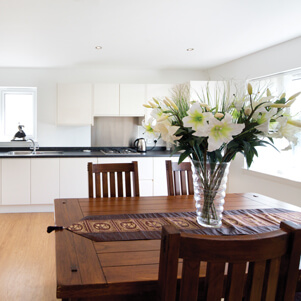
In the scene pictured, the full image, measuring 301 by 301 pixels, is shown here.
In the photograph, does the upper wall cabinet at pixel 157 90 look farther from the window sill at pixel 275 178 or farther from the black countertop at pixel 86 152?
the window sill at pixel 275 178

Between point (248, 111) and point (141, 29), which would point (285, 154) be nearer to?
point (141, 29)

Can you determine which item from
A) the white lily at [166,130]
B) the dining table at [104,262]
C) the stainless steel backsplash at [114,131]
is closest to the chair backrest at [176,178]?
the dining table at [104,262]

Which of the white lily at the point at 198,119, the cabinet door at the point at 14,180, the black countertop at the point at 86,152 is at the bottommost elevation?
the cabinet door at the point at 14,180

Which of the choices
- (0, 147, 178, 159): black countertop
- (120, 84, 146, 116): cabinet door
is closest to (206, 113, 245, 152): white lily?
(0, 147, 178, 159): black countertop

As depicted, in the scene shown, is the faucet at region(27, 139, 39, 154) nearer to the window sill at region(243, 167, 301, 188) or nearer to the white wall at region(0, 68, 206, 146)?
the white wall at region(0, 68, 206, 146)

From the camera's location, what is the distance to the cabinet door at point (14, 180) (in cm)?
460

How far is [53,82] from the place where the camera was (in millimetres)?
5332

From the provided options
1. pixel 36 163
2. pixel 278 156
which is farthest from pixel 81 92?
pixel 278 156

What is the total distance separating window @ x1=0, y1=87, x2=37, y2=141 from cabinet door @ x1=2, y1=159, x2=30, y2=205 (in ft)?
3.02

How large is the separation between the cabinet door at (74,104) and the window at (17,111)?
68 centimetres

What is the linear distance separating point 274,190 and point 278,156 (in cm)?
51

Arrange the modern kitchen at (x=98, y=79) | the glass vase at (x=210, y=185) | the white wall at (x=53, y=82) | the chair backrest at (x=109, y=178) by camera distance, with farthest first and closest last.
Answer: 1. the white wall at (x=53, y=82)
2. the modern kitchen at (x=98, y=79)
3. the chair backrest at (x=109, y=178)
4. the glass vase at (x=210, y=185)

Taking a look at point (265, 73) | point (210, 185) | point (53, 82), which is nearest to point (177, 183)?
point (210, 185)

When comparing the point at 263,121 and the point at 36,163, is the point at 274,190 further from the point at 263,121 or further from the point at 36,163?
the point at 36,163
